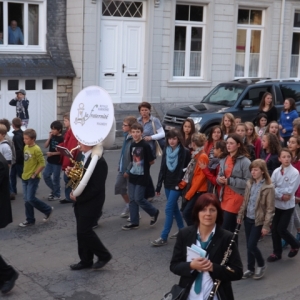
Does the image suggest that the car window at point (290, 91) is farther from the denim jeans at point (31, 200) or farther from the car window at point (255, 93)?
the denim jeans at point (31, 200)

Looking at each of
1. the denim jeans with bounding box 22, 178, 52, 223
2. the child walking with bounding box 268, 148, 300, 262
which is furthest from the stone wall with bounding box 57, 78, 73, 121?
the child walking with bounding box 268, 148, 300, 262

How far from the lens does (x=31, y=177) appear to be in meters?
8.66

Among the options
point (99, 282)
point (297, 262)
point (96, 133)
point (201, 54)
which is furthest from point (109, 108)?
point (201, 54)

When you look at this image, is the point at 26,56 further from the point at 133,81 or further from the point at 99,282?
the point at 99,282

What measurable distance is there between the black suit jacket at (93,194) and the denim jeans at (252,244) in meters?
1.75

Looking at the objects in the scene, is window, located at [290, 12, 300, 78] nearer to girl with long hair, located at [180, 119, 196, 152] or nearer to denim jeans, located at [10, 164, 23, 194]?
denim jeans, located at [10, 164, 23, 194]

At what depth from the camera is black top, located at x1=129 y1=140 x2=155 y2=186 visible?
27.6 ft

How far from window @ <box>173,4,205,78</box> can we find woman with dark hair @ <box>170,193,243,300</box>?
1591 cm

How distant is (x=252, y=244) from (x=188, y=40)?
1420cm

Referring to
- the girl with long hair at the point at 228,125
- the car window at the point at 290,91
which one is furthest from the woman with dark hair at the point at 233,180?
the car window at the point at 290,91

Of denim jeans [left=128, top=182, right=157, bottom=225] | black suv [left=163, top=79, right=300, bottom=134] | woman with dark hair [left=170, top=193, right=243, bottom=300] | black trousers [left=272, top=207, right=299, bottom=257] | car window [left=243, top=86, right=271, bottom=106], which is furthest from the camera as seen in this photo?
car window [left=243, top=86, right=271, bottom=106]

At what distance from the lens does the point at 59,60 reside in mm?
17344

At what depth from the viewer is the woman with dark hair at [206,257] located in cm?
428

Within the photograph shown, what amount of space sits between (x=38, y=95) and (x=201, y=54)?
6432mm
